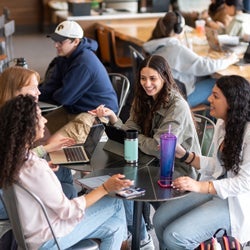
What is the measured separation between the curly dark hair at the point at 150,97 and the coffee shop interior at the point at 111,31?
68 cm

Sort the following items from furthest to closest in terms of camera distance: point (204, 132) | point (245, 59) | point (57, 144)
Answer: point (245, 59), point (204, 132), point (57, 144)

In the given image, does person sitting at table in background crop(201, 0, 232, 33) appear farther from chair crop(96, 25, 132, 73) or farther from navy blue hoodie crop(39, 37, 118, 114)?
navy blue hoodie crop(39, 37, 118, 114)

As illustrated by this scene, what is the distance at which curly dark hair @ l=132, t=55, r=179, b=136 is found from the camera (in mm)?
2701

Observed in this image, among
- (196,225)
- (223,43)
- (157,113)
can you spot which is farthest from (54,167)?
(223,43)

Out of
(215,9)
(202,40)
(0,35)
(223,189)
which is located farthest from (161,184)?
(0,35)

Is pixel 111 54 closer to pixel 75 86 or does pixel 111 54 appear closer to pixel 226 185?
pixel 75 86

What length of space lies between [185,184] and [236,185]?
233 mm

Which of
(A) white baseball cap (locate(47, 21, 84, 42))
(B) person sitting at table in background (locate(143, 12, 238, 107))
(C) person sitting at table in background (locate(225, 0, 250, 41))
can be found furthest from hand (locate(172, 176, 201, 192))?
(C) person sitting at table in background (locate(225, 0, 250, 41))

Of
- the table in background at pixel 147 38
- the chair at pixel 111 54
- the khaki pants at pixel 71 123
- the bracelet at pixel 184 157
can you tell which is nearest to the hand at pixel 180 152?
the bracelet at pixel 184 157

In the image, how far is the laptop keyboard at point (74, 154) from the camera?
8.36 feet

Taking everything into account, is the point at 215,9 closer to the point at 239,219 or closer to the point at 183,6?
the point at 183,6

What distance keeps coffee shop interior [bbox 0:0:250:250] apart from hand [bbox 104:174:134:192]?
105 centimetres

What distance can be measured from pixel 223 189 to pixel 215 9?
4.12m

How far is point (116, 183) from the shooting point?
2.15 metres
